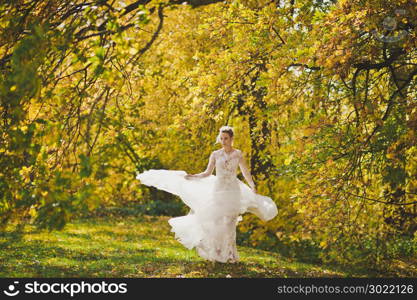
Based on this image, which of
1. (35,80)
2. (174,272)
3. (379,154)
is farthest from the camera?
(379,154)

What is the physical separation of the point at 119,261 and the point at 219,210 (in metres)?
2.17

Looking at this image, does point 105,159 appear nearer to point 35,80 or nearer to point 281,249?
point 35,80

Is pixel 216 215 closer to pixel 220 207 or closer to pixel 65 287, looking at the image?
pixel 220 207


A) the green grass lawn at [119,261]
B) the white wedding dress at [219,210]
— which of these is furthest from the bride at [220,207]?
the green grass lawn at [119,261]

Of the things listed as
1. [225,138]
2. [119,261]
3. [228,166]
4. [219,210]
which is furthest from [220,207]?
[119,261]

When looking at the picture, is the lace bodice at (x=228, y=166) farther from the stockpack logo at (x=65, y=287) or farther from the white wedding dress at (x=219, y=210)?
the stockpack logo at (x=65, y=287)

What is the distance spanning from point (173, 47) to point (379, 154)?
7.75 meters

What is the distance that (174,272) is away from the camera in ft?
28.7

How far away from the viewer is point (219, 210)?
9.17 meters

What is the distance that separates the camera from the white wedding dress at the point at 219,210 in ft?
30.1

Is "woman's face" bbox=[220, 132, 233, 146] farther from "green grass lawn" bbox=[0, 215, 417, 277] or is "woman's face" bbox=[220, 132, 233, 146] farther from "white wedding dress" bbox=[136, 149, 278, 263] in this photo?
"green grass lawn" bbox=[0, 215, 417, 277]

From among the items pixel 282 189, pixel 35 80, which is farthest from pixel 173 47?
pixel 35 80

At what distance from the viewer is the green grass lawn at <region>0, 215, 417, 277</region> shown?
8602 millimetres

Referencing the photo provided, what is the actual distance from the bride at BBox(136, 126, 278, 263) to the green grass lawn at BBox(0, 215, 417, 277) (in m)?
0.34
